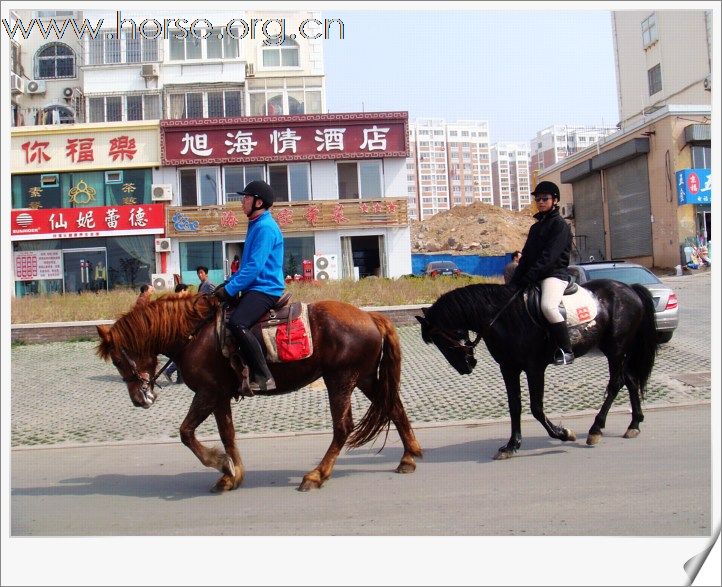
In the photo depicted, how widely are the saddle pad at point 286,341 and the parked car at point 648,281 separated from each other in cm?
570

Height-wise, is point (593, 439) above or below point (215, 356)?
below

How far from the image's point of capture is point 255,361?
498cm

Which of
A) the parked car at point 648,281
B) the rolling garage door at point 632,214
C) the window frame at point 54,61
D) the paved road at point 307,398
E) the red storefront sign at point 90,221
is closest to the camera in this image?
the paved road at point 307,398

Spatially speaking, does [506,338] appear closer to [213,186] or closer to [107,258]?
[107,258]

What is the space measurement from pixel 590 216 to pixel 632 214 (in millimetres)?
1908

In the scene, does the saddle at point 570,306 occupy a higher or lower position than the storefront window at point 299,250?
lower

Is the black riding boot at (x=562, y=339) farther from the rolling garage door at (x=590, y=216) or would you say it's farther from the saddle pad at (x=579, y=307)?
the rolling garage door at (x=590, y=216)

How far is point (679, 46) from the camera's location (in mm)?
5945

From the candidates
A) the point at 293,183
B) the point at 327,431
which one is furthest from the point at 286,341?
the point at 293,183

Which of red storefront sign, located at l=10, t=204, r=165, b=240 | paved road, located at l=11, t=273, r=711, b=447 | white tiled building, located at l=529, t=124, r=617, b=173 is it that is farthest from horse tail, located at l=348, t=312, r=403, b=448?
red storefront sign, located at l=10, t=204, r=165, b=240

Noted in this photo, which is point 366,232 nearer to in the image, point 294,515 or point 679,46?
point 679,46

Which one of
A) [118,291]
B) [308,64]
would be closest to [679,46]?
[118,291]

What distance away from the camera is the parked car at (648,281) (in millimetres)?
10031

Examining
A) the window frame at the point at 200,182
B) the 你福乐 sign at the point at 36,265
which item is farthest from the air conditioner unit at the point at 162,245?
the 你福乐 sign at the point at 36,265
